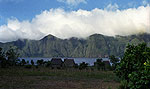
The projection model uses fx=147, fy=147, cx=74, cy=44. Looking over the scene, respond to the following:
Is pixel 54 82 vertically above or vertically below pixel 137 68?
below

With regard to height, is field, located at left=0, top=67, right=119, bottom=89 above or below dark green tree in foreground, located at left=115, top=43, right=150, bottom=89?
below

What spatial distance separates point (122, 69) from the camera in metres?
12.9

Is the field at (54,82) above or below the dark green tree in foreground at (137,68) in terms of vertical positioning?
below

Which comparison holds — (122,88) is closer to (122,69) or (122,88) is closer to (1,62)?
(122,69)

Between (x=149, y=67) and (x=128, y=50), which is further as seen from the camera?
(x=128, y=50)

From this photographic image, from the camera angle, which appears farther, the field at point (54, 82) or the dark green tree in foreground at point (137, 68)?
the field at point (54, 82)

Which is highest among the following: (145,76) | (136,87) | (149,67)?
(149,67)

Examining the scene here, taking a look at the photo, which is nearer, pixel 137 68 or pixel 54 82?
pixel 137 68

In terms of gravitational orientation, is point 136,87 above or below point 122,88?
above

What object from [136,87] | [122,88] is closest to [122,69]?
[136,87]

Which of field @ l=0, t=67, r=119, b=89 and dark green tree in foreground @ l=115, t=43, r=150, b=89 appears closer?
dark green tree in foreground @ l=115, t=43, r=150, b=89

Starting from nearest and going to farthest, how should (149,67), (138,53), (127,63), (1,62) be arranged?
(149,67) → (138,53) → (127,63) → (1,62)

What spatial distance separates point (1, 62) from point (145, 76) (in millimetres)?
65334

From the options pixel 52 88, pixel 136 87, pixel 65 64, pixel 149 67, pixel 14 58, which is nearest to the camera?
pixel 149 67
